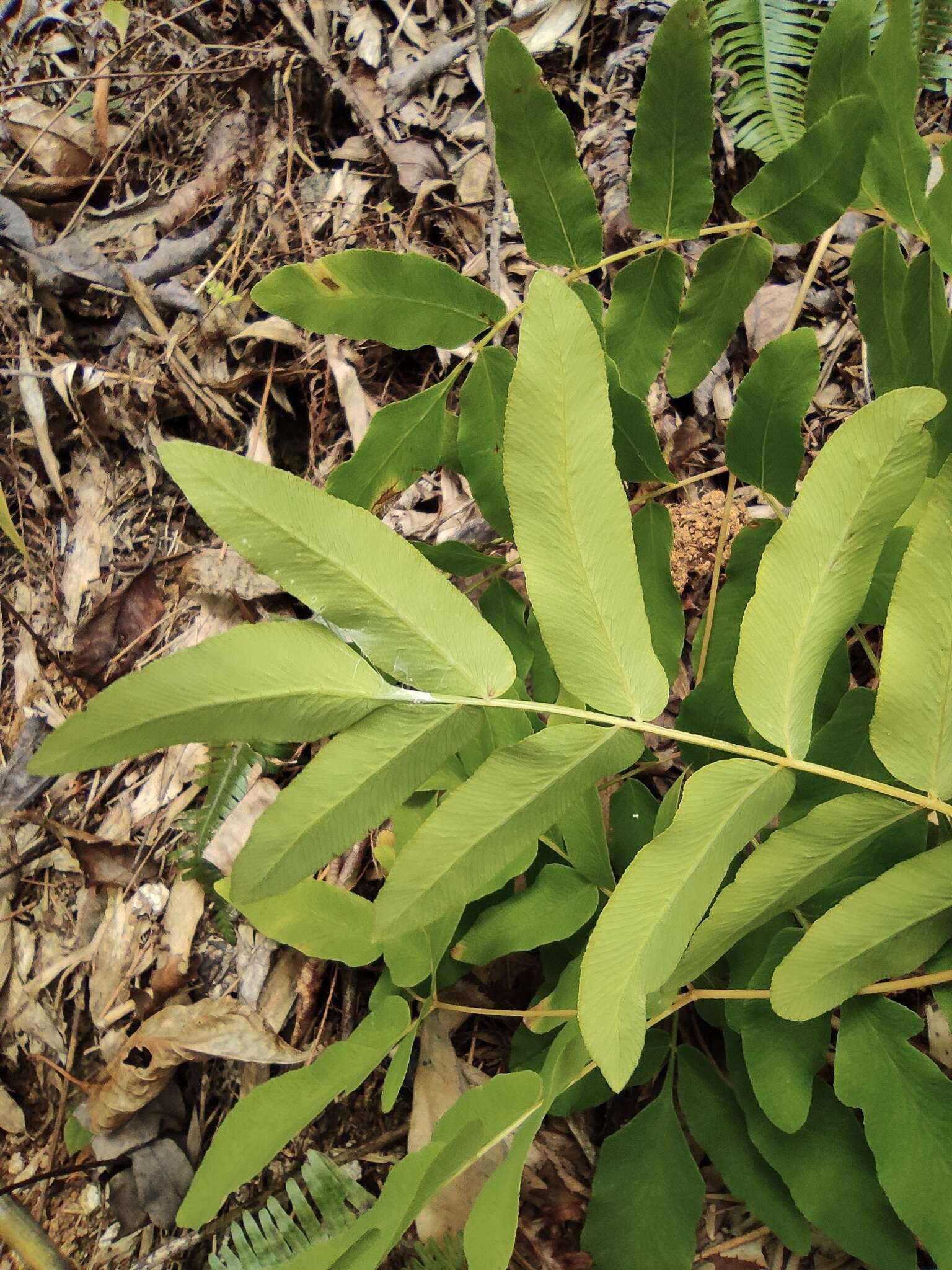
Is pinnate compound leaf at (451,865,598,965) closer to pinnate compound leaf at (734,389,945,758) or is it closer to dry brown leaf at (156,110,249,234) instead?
pinnate compound leaf at (734,389,945,758)

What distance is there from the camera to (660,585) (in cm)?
104

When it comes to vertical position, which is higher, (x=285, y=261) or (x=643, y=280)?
(x=285, y=261)

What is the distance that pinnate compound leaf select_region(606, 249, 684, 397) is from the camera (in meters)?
0.96

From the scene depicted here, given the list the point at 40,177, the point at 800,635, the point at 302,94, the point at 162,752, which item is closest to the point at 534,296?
the point at 800,635

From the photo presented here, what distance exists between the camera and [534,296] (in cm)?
67

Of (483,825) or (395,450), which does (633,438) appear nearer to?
(395,450)

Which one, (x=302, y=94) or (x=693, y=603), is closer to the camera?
(x=693, y=603)

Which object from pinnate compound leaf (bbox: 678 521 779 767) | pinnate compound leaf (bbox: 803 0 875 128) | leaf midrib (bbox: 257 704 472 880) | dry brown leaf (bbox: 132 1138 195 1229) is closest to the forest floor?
dry brown leaf (bbox: 132 1138 195 1229)

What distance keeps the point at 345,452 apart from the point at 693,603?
28.8 inches

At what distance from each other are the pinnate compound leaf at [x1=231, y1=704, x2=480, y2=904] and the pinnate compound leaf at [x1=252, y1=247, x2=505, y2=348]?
49 centimetres

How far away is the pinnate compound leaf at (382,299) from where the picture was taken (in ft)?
3.01

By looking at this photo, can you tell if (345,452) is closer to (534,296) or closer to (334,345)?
(334,345)

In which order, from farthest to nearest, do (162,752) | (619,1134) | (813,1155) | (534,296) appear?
(162,752) → (619,1134) → (813,1155) → (534,296)

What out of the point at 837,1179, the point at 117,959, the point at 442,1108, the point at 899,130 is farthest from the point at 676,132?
the point at 117,959
